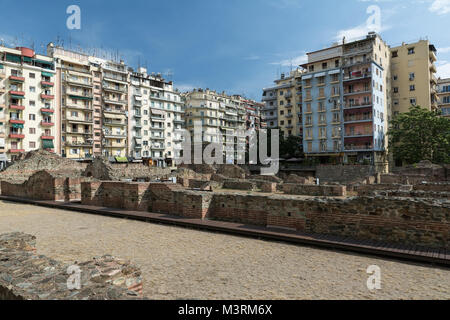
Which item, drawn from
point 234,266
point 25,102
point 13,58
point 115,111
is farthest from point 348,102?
point 13,58

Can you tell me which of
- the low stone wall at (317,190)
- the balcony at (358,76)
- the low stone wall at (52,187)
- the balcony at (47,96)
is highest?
the balcony at (358,76)

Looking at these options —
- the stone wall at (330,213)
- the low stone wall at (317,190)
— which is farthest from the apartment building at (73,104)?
the stone wall at (330,213)

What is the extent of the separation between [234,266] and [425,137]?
4174 centimetres

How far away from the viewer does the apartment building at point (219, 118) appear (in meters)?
73.7

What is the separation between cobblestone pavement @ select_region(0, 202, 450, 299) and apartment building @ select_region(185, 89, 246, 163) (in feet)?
210

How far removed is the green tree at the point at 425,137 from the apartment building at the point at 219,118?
38472 mm

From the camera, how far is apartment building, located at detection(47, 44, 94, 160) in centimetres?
5109

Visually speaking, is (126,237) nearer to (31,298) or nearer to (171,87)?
(31,298)

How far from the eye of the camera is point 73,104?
5231 cm

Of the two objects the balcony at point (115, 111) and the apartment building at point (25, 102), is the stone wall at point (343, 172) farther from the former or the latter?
the apartment building at point (25, 102)

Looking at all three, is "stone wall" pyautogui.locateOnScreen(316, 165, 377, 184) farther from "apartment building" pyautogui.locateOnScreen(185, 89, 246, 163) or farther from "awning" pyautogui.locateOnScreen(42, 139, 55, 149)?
"awning" pyautogui.locateOnScreen(42, 139, 55, 149)

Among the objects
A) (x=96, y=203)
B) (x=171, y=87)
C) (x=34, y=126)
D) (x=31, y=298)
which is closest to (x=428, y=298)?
(x=31, y=298)
